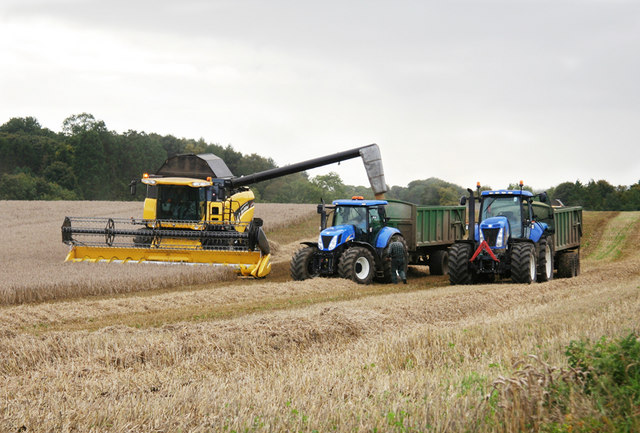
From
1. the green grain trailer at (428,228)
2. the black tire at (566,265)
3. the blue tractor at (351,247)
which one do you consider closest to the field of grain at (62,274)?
the blue tractor at (351,247)

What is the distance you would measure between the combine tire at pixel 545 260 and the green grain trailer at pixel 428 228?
3115mm

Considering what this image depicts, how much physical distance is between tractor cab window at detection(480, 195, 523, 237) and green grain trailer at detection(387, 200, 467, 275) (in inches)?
85.2

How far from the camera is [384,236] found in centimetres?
1645

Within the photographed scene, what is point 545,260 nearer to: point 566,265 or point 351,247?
point 566,265

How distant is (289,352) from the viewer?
738 cm

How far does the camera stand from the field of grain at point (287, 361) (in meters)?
4.55

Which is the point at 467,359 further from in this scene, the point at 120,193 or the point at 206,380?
the point at 120,193

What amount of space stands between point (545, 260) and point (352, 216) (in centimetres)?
436

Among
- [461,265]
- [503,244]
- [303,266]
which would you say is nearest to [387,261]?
[461,265]

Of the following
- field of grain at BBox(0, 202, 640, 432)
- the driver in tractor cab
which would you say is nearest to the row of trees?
the driver in tractor cab

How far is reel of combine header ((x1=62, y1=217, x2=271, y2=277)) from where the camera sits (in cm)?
1703

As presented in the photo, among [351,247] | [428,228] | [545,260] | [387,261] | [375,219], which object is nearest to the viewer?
[545,260]

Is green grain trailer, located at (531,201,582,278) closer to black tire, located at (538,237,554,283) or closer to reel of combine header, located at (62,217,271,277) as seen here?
black tire, located at (538,237,554,283)

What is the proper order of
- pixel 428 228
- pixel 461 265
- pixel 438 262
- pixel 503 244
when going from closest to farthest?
1. pixel 503 244
2. pixel 461 265
3. pixel 428 228
4. pixel 438 262
